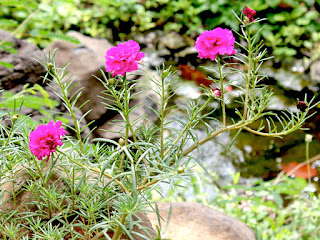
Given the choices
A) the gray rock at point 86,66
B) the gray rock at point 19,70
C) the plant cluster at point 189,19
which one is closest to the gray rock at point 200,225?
the gray rock at point 19,70

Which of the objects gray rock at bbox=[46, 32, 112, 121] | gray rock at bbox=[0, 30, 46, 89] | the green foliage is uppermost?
gray rock at bbox=[0, 30, 46, 89]

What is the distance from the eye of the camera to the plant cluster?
5.07m

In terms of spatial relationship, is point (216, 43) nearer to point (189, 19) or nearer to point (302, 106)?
point (302, 106)

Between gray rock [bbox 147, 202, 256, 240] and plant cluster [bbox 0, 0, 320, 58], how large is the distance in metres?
3.90

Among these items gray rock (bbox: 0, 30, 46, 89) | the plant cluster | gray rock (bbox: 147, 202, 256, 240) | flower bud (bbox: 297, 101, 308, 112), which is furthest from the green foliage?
the plant cluster

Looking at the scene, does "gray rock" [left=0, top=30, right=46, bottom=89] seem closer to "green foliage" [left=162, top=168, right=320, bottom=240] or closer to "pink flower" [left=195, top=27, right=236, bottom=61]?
"green foliage" [left=162, top=168, right=320, bottom=240]

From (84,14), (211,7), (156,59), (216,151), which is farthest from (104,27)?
(216,151)

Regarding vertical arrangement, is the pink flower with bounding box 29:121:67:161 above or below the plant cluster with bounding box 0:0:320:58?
above

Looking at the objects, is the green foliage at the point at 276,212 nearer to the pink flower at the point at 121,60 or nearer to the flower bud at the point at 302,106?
the flower bud at the point at 302,106

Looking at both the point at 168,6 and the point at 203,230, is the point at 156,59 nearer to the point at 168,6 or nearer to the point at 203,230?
the point at 168,6

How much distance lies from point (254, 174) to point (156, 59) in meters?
2.30

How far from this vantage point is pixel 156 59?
16.1 feet

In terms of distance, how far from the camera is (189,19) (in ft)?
18.1

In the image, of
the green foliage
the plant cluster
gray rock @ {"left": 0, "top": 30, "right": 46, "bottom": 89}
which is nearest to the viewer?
the green foliage
